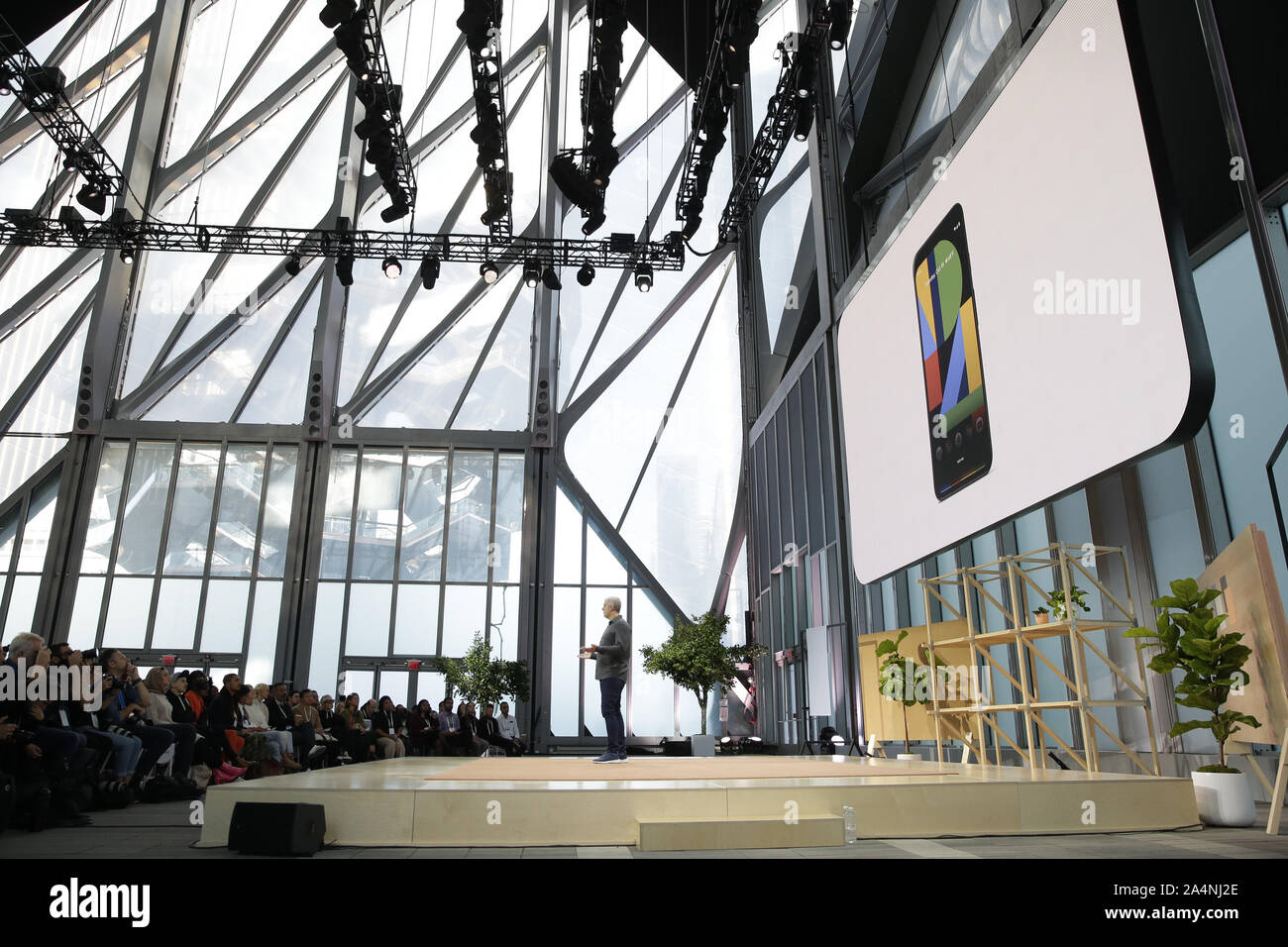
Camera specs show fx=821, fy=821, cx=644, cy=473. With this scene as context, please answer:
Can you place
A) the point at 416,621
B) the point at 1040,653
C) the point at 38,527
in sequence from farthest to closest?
the point at 416,621 → the point at 38,527 → the point at 1040,653

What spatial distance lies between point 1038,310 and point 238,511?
1681 centimetres

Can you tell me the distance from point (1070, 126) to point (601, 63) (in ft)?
24.5

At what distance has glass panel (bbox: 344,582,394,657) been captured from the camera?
16688 mm

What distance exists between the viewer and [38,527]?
16828 millimetres

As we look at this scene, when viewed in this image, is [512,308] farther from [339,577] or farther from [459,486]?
[339,577]

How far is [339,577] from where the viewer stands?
17141mm

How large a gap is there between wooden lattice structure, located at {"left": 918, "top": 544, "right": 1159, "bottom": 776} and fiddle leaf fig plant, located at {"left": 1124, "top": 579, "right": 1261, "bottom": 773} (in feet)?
1.16

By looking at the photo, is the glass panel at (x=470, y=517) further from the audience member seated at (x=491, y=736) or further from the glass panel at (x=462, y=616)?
the audience member seated at (x=491, y=736)

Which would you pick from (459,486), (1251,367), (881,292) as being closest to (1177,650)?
(1251,367)

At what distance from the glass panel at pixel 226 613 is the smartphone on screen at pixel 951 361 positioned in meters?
14.8

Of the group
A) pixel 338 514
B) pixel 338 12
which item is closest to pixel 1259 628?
pixel 338 12

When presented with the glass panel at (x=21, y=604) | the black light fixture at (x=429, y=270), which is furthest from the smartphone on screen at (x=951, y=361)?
the glass panel at (x=21, y=604)

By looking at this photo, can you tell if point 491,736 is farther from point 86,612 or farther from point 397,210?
point 86,612

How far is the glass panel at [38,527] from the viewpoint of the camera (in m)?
16.5
